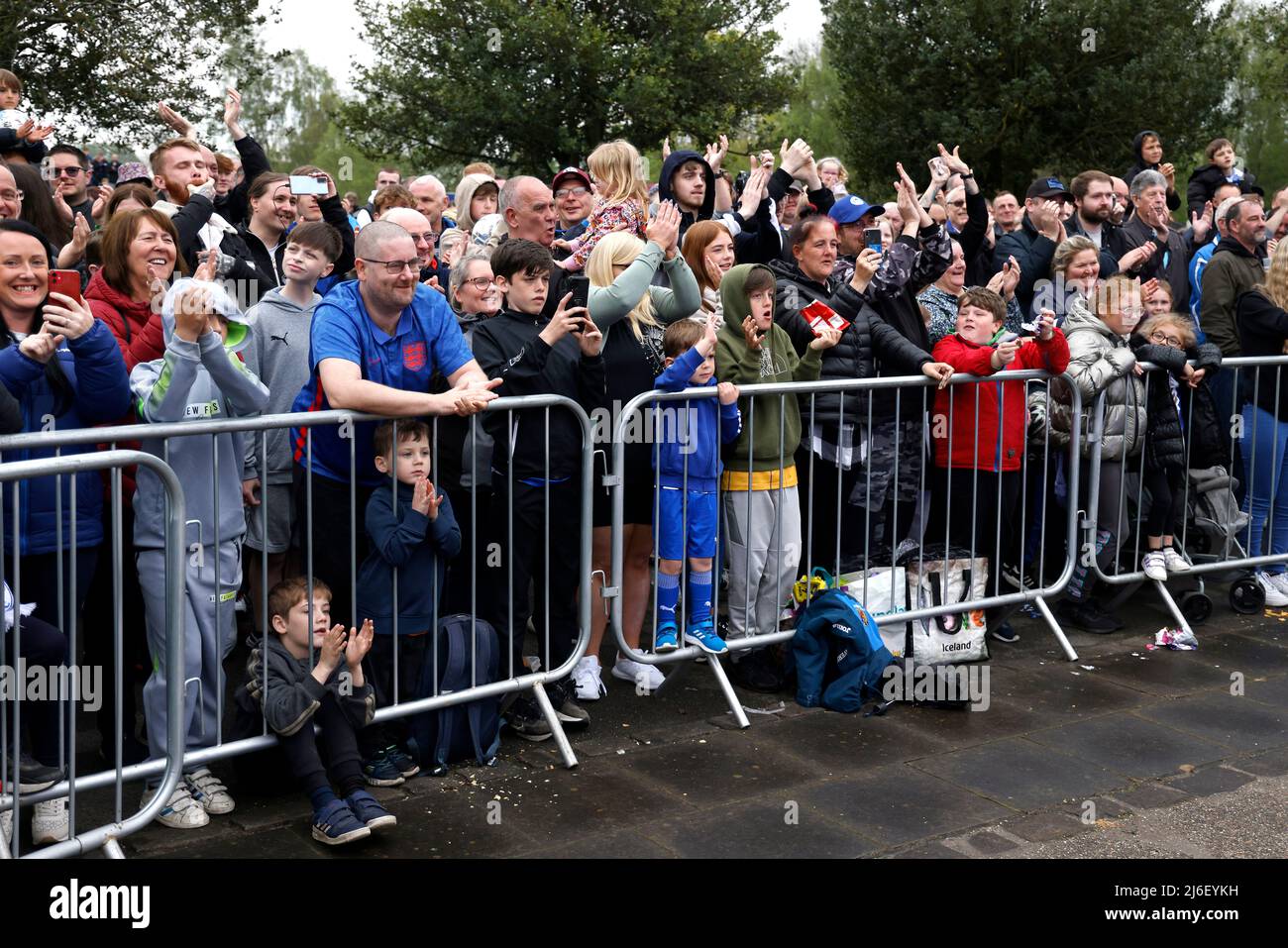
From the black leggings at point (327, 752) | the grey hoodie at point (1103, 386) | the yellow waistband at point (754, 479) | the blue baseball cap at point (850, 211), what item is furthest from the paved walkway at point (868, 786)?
the blue baseball cap at point (850, 211)

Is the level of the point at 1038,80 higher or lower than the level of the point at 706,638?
higher

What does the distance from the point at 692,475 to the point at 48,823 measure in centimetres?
314

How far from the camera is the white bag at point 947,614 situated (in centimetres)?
727

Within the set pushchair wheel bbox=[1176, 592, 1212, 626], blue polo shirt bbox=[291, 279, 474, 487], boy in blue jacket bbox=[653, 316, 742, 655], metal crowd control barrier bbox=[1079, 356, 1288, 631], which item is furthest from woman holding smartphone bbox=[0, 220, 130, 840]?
pushchair wheel bbox=[1176, 592, 1212, 626]

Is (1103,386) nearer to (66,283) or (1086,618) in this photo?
(1086,618)

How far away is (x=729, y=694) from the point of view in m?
6.44

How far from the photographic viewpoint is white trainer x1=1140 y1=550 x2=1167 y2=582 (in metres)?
8.13

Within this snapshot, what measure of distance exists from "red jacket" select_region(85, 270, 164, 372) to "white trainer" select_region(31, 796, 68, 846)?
1641 millimetres

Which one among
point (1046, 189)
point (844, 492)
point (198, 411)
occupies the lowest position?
point (844, 492)

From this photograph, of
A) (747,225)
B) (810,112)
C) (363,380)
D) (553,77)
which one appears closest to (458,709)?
(363,380)

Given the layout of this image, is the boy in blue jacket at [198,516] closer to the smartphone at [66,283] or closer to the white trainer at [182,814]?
the white trainer at [182,814]

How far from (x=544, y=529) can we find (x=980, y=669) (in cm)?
244

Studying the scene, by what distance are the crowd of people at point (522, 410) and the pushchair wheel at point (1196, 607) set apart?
0.22 meters

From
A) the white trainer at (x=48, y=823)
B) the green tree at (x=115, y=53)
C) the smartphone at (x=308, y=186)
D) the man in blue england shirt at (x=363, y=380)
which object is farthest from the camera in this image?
the green tree at (x=115, y=53)
